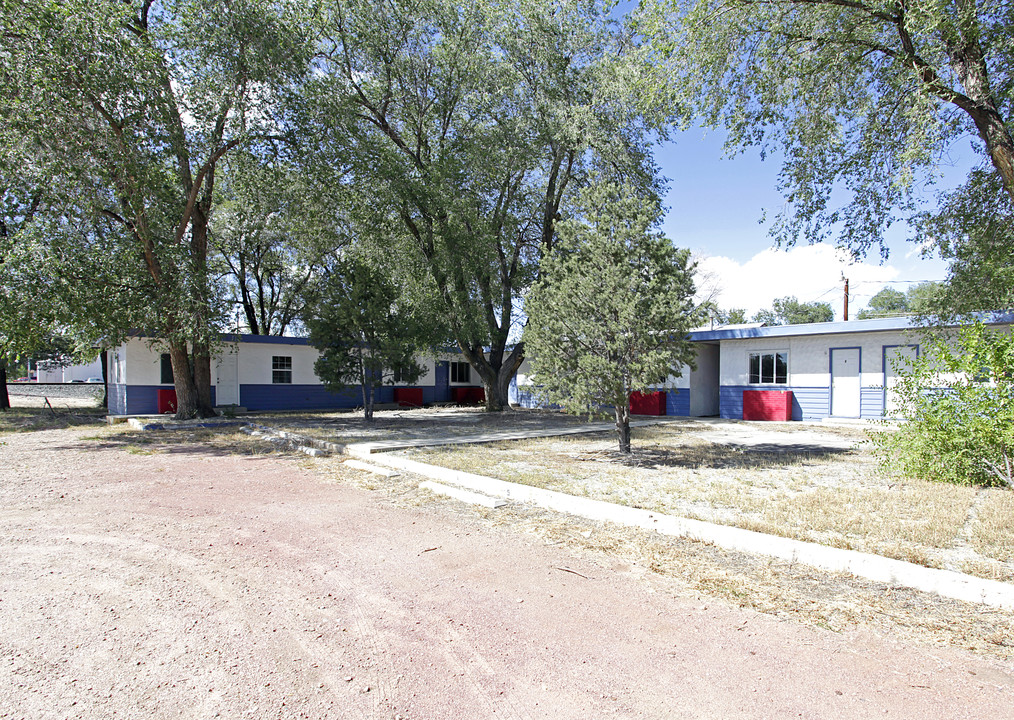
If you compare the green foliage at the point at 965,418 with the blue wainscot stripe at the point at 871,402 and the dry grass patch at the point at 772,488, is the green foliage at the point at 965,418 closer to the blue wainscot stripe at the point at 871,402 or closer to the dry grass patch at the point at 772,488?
the dry grass patch at the point at 772,488

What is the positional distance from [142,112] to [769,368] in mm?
18842

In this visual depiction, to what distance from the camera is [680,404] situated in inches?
809

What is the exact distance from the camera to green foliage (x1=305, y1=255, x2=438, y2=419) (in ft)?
54.9

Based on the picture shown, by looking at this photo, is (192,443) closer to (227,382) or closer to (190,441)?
(190,441)

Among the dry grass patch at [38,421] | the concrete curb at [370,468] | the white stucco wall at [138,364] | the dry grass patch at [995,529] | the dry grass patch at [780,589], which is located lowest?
the dry grass patch at [38,421]

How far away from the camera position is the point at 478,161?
60.5 ft

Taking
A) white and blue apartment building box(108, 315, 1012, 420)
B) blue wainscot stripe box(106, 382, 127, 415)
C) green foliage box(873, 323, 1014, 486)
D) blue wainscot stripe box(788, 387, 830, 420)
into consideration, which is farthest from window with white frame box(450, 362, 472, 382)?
green foliage box(873, 323, 1014, 486)

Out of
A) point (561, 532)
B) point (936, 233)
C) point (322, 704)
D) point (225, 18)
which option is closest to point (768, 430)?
point (936, 233)

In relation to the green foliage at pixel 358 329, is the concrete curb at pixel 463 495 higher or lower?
lower

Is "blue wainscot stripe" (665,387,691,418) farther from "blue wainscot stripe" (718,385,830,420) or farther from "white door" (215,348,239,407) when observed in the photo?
"white door" (215,348,239,407)

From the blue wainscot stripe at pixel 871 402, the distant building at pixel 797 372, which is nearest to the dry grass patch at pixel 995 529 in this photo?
the distant building at pixel 797 372

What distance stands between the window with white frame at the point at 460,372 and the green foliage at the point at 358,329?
36.9 ft

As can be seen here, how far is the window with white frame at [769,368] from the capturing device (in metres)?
18.6

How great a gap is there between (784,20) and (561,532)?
10556 millimetres
